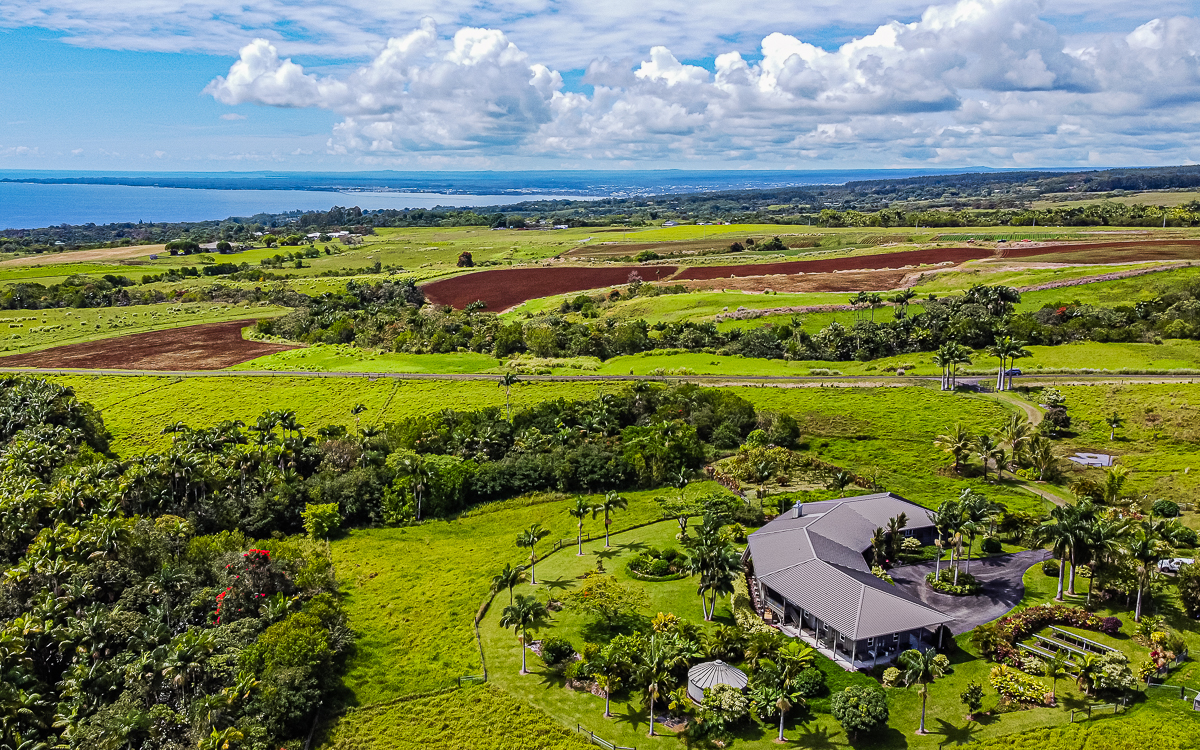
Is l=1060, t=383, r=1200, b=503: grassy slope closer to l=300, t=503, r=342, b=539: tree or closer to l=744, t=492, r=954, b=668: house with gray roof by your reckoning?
l=744, t=492, r=954, b=668: house with gray roof

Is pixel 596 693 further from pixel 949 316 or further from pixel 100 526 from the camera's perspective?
pixel 949 316

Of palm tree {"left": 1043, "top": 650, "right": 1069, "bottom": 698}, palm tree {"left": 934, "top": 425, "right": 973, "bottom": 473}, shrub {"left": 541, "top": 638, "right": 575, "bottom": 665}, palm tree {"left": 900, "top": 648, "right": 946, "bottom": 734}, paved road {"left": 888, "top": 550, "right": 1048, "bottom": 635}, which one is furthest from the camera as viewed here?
palm tree {"left": 934, "top": 425, "right": 973, "bottom": 473}

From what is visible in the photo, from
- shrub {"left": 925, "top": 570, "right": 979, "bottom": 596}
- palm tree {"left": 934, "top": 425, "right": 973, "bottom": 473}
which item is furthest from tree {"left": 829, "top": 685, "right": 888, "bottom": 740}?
palm tree {"left": 934, "top": 425, "right": 973, "bottom": 473}

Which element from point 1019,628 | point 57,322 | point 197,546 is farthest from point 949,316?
point 57,322

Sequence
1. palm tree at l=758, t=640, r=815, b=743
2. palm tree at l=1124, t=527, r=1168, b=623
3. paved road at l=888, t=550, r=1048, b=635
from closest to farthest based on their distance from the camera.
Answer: palm tree at l=758, t=640, r=815, b=743
palm tree at l=1124, t=527, r=1168, b=623
paved road at l=888, t=550, r=1048, b=635

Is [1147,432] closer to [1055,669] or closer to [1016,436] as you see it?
[1016,436]

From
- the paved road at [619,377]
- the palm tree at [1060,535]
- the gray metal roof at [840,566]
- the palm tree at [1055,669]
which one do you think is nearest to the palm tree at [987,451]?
the gray metal roof at [840,566]
